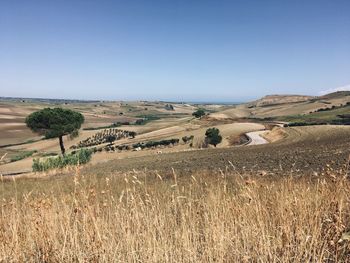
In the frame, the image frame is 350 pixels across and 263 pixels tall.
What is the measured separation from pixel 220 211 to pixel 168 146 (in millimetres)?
68248

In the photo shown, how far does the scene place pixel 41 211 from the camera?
5.19m

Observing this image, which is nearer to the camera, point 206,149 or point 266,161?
point 266,161

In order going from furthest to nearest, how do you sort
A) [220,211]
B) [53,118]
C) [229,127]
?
[229,127]
[53,118]
[220,211]

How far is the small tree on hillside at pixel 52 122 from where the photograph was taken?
214 feet

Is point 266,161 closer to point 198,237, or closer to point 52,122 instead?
point 198,237

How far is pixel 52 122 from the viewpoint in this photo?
214 ft

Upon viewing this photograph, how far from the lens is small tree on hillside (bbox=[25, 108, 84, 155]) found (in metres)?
65.2

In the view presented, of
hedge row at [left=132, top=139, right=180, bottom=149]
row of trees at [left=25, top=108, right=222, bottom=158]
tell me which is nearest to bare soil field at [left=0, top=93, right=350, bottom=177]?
hedge row at [left=132, top=139, right=180, bottom=149]

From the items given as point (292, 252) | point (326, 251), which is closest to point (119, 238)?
point (292, 252)

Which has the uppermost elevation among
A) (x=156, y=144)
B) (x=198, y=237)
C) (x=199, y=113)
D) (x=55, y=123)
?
(x=198, y=237)

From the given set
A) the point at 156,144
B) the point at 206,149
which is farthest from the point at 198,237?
the point at 156,144

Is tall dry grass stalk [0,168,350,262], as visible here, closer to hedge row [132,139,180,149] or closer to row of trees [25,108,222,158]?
row of trees [25,108,222,158]

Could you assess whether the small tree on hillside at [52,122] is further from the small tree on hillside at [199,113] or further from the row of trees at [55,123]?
the small tree on hillside at [199,113]

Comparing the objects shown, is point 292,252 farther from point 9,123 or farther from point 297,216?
point 9,123
